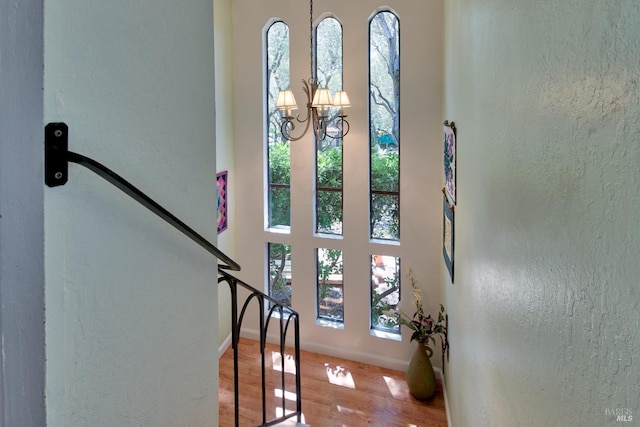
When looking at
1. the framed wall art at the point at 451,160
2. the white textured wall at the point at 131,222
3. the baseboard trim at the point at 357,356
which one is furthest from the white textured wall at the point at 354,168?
the white textured wall at the point at 131,222

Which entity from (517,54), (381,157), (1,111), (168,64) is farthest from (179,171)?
(381,157)

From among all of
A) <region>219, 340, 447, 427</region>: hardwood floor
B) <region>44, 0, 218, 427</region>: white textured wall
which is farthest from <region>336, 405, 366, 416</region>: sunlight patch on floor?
<region>44, 0, 218, 427</region>: white textured wall

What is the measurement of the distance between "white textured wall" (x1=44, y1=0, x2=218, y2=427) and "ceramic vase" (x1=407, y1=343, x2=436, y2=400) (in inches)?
103

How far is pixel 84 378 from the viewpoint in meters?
0.89

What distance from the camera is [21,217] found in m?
0.74

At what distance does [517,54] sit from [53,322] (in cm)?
128

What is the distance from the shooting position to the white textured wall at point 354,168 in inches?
151

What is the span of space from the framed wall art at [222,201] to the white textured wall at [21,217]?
3.51 metres

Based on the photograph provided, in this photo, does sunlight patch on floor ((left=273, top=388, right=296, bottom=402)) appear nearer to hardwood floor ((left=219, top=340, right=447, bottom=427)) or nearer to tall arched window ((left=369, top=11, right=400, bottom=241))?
hardwood floor ((left=219, top=340, right=447, bottom=427))

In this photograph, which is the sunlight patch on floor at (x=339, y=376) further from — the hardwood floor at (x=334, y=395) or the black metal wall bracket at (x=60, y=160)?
the black metal wall bracket at (x=60, y=160)

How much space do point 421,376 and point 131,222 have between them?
10.6 feet

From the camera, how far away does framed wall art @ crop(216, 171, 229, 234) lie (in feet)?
14.0

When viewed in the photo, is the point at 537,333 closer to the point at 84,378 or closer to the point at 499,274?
the point at 499,274

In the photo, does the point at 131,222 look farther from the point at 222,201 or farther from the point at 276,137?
the point at 276,137
